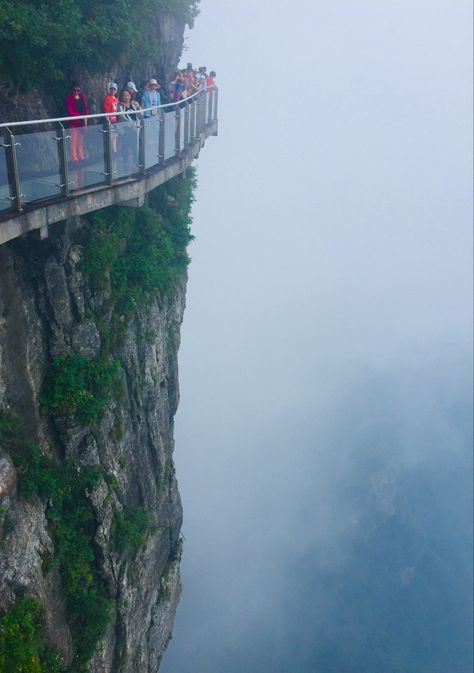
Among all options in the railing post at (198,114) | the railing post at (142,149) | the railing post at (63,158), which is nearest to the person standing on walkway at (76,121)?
the railing post at (63,158)

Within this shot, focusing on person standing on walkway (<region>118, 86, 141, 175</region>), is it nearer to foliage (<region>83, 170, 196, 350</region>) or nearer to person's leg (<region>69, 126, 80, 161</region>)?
foliage (<region>83, 170, 196, 350</region>)

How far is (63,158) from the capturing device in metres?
9.29

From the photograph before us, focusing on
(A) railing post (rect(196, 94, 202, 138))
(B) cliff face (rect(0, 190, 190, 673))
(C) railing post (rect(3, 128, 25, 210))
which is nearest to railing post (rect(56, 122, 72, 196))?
(C) railing post (rect(3, 128, 25, 210))

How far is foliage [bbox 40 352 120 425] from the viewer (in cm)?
1088

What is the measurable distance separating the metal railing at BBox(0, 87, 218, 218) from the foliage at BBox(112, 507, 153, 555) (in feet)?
25.6

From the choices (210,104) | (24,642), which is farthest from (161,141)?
(24,642)

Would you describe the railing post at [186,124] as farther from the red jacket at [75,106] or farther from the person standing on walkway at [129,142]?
the red jacket at [75,106]

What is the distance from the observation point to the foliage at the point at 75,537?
1023 cm

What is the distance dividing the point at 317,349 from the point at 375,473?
2119 inches

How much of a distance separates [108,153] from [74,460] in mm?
6794

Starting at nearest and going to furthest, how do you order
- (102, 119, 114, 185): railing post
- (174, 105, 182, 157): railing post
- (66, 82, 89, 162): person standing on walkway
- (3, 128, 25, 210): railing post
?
(3, 128, 25, 210): railing post
(66, 82, 89, 162): person standing on walkway
(102, 119, 114, 185): railing post
(174, 105, 182, 157): railing post

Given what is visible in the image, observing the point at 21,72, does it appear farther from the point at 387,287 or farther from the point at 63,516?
the point at 387,287

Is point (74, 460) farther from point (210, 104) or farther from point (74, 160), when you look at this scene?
point (210, 104)

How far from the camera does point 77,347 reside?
11.6m
